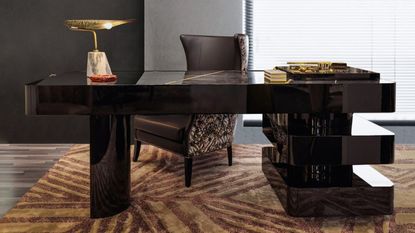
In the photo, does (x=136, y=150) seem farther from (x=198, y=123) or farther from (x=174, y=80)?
Result: (x=174, y=80)

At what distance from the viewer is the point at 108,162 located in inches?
116

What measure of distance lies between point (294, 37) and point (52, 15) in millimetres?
2150

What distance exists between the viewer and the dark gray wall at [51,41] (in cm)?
515

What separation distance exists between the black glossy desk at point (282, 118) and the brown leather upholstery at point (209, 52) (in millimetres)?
1183

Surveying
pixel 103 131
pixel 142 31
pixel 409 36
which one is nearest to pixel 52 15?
pixel 142 31

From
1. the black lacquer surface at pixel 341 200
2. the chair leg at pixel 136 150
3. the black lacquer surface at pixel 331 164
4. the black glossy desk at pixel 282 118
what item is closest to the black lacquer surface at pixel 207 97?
the black glossy desk at pixel 282 118

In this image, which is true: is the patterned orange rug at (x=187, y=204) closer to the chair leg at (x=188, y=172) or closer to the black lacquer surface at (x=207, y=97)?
the chair leg at (x=188, y=172)

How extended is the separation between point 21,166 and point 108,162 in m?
1.64

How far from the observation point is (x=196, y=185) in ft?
12.1

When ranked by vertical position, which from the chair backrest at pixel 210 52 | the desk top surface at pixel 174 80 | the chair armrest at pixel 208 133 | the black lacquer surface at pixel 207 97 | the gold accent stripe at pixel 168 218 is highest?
the chair backrest at pixel 210 52

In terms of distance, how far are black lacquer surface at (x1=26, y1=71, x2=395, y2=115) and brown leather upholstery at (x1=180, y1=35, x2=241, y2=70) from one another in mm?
1450

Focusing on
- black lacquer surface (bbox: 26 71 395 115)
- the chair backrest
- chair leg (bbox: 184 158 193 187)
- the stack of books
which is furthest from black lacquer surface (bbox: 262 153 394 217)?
the chair backrest

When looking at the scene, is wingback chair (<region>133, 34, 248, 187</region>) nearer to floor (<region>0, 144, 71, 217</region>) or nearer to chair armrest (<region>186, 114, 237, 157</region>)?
chair armrest (<region>186, 114, 237, 157</region>)

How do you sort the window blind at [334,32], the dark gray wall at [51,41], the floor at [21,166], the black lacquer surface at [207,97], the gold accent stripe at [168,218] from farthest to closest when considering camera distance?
the window blind at [334,32] < the dark gray wall at [51,41] < the floor at [21,166] < the gold accent stripe at [168,218] < the black lacquer surface at [207,97]
